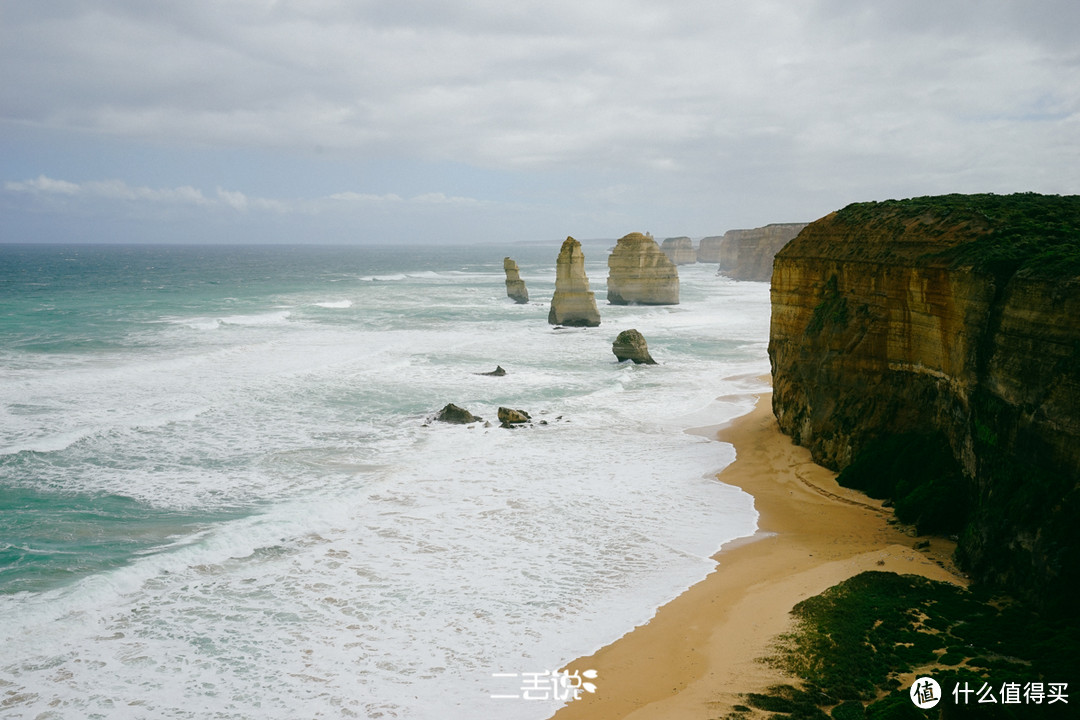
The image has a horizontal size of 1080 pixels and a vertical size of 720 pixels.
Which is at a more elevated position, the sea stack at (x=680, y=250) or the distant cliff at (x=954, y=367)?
the sea stack at (x=680, y=250)

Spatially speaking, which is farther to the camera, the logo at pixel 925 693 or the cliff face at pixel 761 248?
the cliff face at pixel 761 248

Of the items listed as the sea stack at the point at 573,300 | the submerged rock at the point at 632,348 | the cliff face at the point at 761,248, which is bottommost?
the submerged rock at the point at 632,348

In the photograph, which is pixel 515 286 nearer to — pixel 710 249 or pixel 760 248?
pixel 760 248

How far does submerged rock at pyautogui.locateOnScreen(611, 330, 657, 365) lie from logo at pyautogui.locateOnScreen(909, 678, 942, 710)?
2617 centimetres

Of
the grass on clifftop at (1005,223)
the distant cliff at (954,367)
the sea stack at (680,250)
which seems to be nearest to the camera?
the distant cliff at (954,367)

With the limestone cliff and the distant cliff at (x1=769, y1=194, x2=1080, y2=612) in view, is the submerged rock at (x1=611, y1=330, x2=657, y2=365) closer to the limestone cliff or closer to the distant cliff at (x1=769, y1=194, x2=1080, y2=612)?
the distant cliff at (x1=769, y1=194, x2=1080, y2=612)

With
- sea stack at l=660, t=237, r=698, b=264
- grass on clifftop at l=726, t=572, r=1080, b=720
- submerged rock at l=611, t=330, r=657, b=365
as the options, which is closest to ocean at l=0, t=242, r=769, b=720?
submerged rock at l=611, t=330, r=657, b=365

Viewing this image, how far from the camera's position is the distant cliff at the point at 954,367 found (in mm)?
10922

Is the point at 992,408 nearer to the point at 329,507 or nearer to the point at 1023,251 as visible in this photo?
the point at 1023,251

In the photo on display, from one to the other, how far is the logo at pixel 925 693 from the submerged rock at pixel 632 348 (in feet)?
85.9

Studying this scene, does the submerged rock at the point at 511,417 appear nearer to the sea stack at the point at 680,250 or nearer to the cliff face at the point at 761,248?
the cliff face at the point at 761,248

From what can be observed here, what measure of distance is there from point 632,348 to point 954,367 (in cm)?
2079

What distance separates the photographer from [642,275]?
207 feet

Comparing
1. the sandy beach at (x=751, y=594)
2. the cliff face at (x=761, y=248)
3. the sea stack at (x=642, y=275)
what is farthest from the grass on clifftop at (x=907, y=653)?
the cliff face at (x=761, y=248)
